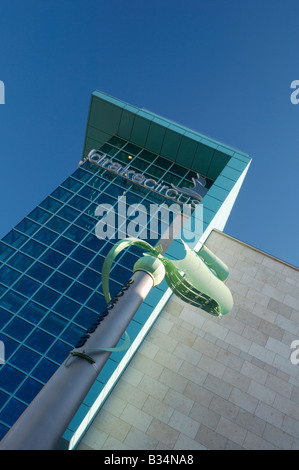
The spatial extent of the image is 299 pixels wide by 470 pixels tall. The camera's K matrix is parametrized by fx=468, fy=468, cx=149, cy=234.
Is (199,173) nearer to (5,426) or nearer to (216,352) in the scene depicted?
(216,352)

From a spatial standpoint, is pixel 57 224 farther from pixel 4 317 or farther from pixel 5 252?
pixel 4 317

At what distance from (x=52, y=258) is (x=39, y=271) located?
1.39m

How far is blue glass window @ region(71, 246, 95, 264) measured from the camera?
31144 millimetres

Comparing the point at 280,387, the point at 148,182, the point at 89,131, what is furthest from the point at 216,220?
the point at 89,131

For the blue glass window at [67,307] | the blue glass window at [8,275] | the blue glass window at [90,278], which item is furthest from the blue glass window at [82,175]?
the blue glass window at [67,307]

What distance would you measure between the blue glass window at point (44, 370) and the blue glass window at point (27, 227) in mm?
10430

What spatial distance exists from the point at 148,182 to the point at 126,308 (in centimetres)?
2650

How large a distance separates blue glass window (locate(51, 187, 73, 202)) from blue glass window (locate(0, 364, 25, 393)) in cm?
1478

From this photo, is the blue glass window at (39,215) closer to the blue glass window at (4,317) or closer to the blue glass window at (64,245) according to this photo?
the blue glass window at (64,245)

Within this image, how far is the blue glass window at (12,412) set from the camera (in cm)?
2241

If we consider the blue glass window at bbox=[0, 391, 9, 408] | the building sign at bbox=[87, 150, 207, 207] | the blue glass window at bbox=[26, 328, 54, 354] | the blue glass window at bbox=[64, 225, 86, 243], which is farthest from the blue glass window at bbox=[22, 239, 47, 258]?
the building sign at bbox=[87, 150, 207, 207]

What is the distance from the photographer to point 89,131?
152ft
